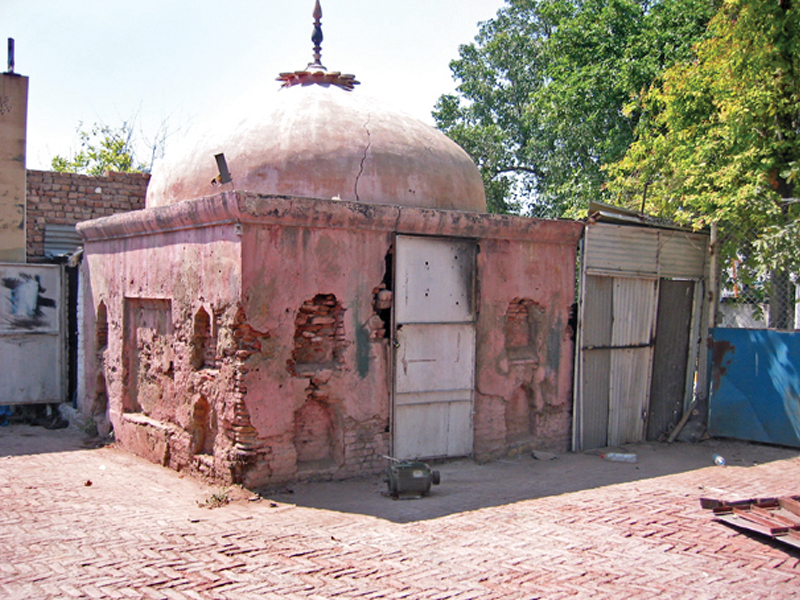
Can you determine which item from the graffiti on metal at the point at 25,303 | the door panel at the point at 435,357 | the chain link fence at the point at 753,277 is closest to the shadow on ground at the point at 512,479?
the door panel at the point at 435,357

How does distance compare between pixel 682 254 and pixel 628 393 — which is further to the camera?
pixel 682 254

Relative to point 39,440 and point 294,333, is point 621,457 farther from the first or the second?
point 39,440

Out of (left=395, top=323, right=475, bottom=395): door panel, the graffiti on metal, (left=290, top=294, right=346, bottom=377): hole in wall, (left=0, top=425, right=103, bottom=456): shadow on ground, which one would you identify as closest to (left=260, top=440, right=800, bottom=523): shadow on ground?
(left=395, top=323, right=475, bottom=395): door panel

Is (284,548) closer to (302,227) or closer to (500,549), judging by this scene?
(500,549)

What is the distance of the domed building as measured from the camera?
6.75 meters

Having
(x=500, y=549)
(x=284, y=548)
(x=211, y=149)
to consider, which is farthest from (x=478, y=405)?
(x=211, y=149)

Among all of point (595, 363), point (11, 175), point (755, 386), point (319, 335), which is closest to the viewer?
point (319, 335)

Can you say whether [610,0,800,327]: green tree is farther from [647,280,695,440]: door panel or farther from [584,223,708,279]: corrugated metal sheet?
[647,280,695,440]: door panel

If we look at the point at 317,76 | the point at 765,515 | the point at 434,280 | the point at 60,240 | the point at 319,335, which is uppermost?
the point at 317,76

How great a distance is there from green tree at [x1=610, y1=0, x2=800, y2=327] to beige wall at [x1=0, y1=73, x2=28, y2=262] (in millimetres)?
8870

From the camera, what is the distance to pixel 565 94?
15.8m

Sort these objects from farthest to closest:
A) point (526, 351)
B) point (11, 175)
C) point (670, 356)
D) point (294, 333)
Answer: point (11, 175)
point (670, 356)
point (526, 351)
point (294, 333)

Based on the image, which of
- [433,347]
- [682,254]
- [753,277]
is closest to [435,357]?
[433,347]

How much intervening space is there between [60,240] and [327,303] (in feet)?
20.4
